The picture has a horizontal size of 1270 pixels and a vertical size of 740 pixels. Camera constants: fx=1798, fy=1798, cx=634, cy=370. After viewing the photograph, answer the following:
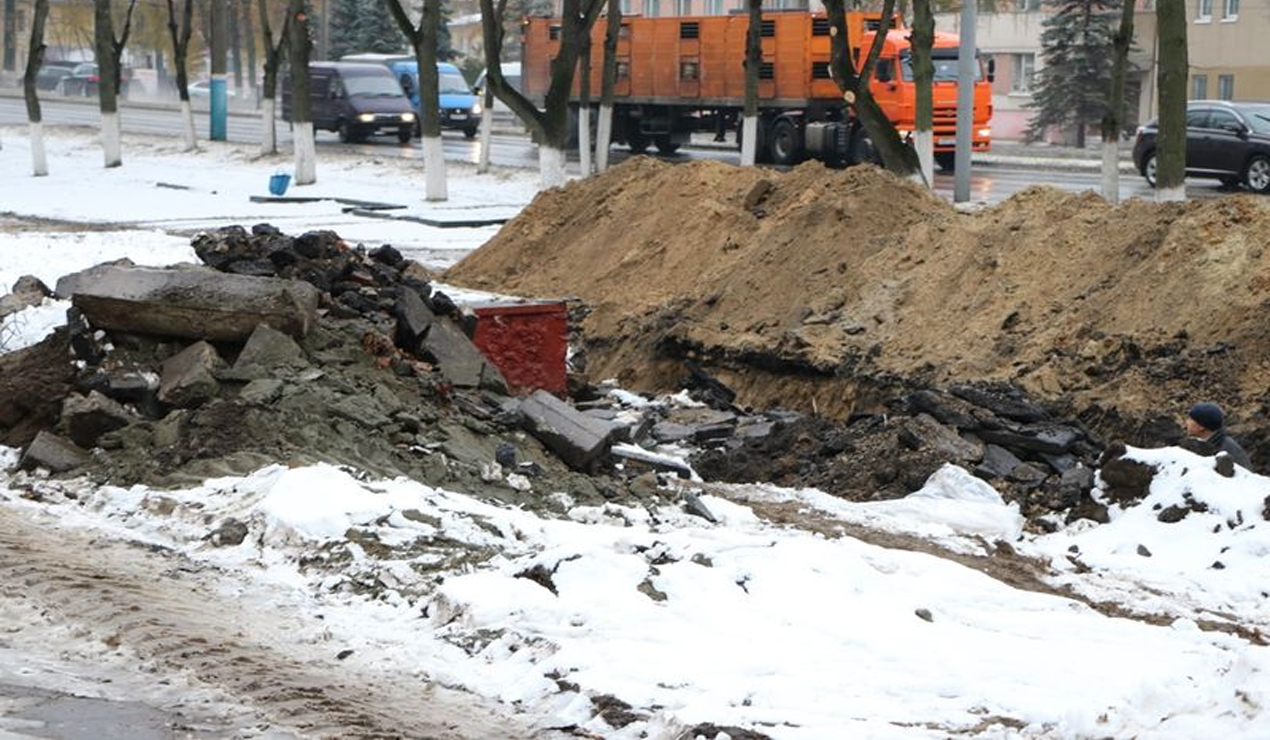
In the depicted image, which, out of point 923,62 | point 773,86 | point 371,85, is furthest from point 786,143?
point 923,62

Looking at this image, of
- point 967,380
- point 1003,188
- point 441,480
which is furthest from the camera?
point 1003,188

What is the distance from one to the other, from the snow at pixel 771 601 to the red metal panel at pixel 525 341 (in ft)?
10.3

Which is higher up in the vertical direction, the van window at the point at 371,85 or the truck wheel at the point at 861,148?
the van window at the point at 371,85

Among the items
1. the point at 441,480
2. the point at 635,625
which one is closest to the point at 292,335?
the point at 441,480

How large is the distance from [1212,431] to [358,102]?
3672cm

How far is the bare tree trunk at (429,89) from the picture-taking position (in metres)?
29.2

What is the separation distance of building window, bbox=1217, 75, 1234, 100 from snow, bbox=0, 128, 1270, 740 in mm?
47115

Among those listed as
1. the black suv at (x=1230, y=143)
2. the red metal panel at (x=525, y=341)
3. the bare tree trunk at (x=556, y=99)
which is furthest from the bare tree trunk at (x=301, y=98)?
the red metal panel at (x=525, y=341)

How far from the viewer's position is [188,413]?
9.98 meters

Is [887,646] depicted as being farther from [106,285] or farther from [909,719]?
[106,285]

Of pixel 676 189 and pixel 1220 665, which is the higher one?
pixel 676 189

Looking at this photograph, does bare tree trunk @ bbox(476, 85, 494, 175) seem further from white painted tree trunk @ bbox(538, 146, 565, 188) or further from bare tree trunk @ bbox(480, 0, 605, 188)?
white painted tree trunk @ bbox(538, 146, 565, 188)

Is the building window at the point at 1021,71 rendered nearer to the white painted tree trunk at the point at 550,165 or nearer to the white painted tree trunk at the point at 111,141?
the white painted tree trunk at the point at 111,141

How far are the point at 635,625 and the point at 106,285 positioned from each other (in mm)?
5065
